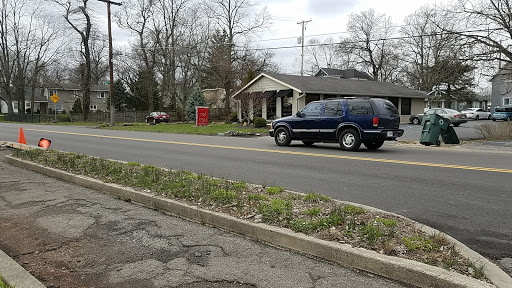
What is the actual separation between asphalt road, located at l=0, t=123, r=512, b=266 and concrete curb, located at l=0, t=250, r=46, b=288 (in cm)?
435

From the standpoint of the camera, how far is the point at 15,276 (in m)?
3.48

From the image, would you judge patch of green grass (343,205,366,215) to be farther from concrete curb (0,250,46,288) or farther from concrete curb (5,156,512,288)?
concrete curb (0,250,46,288)

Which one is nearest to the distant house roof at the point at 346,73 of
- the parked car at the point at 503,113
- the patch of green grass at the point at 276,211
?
the parked car at the point at 503,113

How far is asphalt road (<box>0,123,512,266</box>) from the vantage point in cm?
495

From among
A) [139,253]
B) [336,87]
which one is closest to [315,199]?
[139,253]

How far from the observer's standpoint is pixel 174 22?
50906 mm

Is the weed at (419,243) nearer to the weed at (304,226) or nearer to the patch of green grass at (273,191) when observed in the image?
the weed at (304,226)

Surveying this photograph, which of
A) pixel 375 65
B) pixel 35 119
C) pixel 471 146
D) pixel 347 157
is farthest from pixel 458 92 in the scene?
pixel 35 119

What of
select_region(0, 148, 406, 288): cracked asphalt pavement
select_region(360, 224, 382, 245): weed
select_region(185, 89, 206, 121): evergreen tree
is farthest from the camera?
select_region(185, 89, 206, 121): evergreen tree

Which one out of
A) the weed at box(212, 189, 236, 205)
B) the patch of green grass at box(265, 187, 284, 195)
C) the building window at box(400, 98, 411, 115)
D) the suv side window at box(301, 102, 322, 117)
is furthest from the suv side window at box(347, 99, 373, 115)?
the building window at box(400, 98, 411, 115)

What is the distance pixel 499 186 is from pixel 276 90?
25.6 meters

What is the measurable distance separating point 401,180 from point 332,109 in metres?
6.64

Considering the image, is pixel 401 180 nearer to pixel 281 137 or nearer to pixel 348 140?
pixel 348 140

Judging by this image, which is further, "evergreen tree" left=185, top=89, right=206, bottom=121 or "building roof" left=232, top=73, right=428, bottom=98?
"evergreen tree" left=185, top=89, right=206, bottom=121
